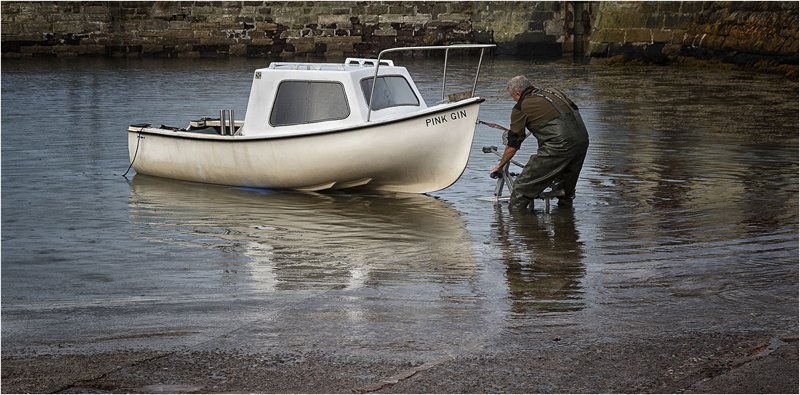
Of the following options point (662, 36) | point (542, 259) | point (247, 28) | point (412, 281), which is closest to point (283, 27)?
point (247, 28)

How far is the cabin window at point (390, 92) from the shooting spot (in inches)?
486

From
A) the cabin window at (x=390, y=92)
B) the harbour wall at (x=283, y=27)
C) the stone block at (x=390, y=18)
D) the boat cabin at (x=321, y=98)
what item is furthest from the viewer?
the stone block at (x=390, y=18)

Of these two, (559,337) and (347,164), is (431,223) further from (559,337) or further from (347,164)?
(559,337)

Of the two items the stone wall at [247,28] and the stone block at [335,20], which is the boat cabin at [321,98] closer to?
the stone wall at [247,28]

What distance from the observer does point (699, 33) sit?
1281 inches

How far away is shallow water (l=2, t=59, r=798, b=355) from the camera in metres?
7.20

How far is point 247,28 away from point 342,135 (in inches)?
1158

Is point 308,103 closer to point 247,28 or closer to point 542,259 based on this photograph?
point 542,259

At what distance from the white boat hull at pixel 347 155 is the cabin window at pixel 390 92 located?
1.95ft

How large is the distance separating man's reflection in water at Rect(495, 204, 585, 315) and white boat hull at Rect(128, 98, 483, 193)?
2.64ft

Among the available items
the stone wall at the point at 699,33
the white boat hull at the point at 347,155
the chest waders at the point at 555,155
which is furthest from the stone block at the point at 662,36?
the chest waders at the point at 555,155

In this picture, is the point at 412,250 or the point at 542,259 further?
the point at 412,250

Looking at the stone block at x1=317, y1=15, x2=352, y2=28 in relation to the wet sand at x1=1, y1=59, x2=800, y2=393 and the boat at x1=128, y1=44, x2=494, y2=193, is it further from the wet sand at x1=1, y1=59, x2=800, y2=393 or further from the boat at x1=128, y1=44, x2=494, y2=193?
the boat at x1=128, y1=44, x2=494, y2=193

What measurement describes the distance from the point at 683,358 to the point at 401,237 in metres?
4.48
